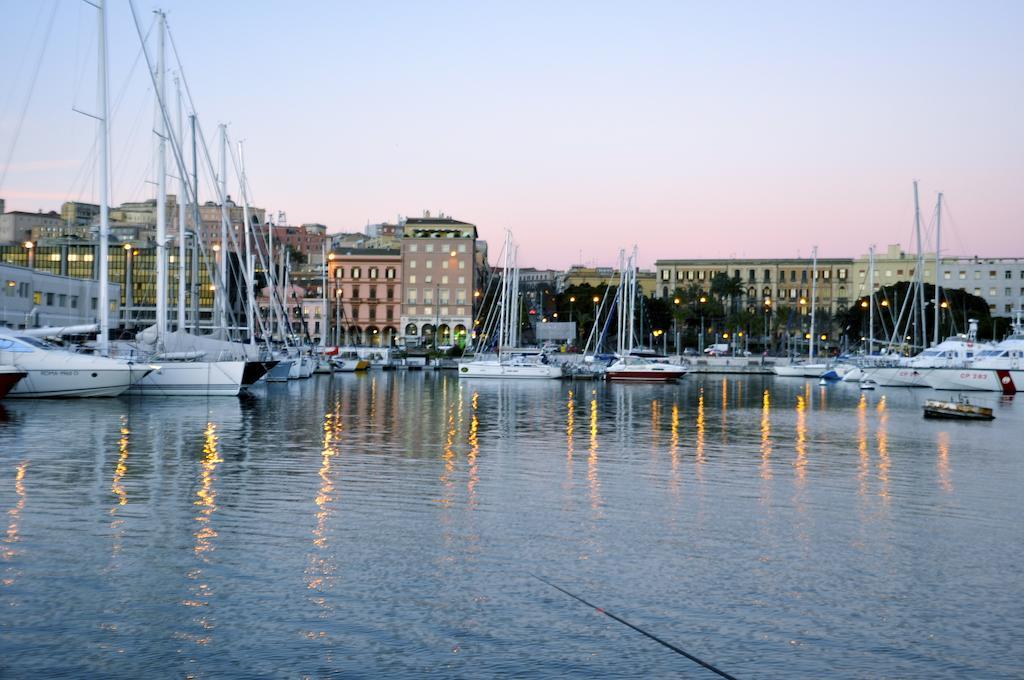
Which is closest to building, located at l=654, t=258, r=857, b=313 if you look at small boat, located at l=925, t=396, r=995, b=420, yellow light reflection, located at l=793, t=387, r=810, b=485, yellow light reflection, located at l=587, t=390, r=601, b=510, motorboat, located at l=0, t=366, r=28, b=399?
yellow light reflection, located at l=793, t=387, r=810, b=485

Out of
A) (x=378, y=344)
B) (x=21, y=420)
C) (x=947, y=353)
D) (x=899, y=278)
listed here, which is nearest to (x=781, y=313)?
(x=899, y=278)

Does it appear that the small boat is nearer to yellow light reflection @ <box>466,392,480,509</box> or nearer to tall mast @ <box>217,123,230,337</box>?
yellow light reflection @ <box>466,392,480,509</box>

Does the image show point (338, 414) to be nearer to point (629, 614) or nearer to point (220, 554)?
point (220, 554)

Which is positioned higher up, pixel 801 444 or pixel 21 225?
pixel 21 225

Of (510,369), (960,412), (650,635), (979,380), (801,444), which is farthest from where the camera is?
(510,369)

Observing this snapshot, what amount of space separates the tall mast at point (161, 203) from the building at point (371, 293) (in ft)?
333

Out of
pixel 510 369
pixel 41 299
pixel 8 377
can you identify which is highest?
pixel 41 299

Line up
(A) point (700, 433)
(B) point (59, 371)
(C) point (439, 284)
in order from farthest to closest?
(C) point (439, 284) < (B) point (59, 371) < (A) point (700, 433)

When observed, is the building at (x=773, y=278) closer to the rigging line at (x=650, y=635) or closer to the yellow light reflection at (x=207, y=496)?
the yellow light reflection at (x=207, y=496)

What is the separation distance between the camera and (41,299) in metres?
76.8

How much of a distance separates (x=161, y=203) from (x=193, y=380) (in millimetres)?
8609

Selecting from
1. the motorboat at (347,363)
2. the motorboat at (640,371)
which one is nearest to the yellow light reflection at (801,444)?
the motorboat at (640,371)

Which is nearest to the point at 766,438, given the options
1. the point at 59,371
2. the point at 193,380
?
the point at 193,380

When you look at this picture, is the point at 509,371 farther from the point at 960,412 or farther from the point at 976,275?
the point at 976,275
